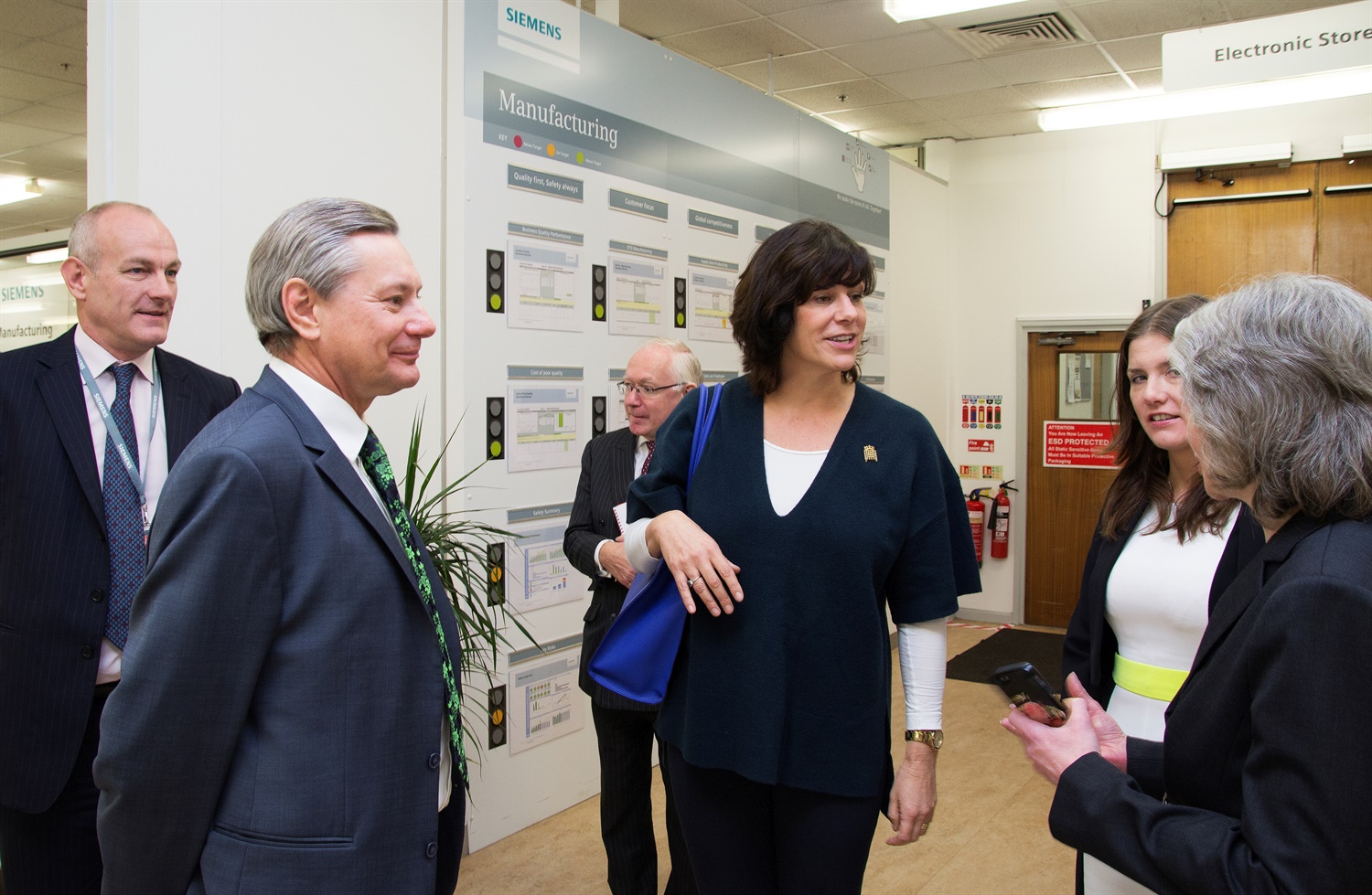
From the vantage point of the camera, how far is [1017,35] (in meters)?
5.43

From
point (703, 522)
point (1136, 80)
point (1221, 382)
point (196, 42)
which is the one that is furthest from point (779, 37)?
point (1221, 382)

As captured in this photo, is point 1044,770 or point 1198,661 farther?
point 1044,770

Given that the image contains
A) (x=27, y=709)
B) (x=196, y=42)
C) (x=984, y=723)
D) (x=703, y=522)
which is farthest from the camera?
(x=984, y=723)

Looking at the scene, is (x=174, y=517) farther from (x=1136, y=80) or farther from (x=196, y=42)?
(x=1136, y=80)

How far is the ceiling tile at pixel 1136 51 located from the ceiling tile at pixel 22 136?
7.45 m

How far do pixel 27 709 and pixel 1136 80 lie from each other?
693cm

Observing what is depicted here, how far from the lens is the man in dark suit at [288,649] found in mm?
1079

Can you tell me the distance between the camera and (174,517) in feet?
3.59

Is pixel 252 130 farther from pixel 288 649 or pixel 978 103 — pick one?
pixel 978 103

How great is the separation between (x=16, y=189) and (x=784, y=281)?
976cm

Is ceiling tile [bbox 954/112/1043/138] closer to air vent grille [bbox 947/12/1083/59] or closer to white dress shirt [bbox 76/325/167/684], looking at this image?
air vent grille [bbox 947/12/1083/59]

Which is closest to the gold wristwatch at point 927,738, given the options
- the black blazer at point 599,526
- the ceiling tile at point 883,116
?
the black blazer at point 599,526

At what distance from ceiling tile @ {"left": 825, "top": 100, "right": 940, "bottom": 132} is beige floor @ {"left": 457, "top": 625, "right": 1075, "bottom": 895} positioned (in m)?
4.76

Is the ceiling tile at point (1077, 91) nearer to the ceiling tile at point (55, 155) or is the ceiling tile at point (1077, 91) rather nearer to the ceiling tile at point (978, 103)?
the ceiling tile at point (978, 103)
